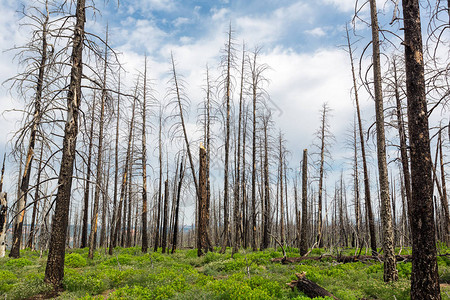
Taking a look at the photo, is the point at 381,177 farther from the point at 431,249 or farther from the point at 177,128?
the point at 177,128

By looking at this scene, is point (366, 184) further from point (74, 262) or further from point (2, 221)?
point (2, 221)

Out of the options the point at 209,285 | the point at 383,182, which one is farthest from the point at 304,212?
the point at 209,285

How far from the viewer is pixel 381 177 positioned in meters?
8.28

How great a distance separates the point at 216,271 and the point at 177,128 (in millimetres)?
8906

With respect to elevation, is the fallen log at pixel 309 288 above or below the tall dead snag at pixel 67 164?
below

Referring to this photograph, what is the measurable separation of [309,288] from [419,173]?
347 centimetres

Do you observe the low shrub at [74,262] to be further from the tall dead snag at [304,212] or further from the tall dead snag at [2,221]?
the tall dead snag at [304,212]

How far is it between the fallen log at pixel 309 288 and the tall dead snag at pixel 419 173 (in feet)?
5.49

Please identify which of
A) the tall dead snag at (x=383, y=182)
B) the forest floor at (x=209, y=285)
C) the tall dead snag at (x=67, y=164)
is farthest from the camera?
the tall dead snag at (x=383, y=182)

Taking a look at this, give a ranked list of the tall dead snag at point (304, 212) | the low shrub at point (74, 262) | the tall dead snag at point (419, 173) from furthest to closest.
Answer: the tall dead snag at point (304, 212)
the low shrub at point (74, 262)
the tall dead snag at point (419, 173)

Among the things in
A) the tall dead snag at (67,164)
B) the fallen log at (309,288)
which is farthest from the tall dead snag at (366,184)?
the tall dead snag at (67,164)

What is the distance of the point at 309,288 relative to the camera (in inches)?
245

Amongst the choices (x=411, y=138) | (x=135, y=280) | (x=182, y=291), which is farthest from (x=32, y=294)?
(x=411, y=138)

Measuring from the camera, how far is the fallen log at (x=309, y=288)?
19.4ft
